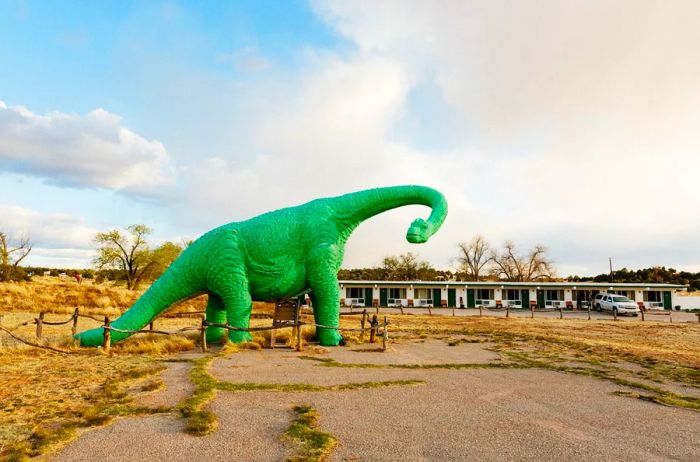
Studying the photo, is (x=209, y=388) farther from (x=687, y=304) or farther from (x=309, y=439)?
(x=687, y=304)

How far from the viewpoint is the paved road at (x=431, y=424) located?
3.96m

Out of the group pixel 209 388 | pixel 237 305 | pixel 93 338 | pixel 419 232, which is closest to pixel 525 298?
pixel 419 232

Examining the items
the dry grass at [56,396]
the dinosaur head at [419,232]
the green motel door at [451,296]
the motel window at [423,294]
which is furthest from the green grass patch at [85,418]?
the green motel door at [451,296]

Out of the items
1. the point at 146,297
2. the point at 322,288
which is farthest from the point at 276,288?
the point at 146,297

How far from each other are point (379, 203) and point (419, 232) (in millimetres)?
1300

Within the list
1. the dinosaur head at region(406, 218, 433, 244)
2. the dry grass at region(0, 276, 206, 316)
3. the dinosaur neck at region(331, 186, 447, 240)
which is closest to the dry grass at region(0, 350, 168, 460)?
the dinosaur neck at region(331, 186, 447, 240)

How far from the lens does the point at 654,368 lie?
8742 mm

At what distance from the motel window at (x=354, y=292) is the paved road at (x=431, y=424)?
88.4 feet

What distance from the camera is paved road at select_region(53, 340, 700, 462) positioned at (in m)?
3.96

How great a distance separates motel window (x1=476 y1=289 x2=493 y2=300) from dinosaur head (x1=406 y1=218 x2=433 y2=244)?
26.1 meters

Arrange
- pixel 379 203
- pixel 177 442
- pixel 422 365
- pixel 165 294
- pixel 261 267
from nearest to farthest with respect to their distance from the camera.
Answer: pixel 177 442, pixel 422 365, pixel 261 267, pixel 165 294, pixel 379 203

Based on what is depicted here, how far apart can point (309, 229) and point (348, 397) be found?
4761mm

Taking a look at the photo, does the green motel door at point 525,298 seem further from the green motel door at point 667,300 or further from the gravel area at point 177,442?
the gravel area at point 177,442

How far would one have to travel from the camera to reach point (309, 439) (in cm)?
421
